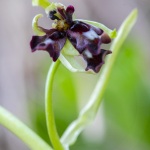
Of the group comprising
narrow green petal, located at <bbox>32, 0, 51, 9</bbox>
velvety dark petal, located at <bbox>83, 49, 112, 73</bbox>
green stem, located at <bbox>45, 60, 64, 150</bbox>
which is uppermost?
narrow green petal, located at <bbox>32, 0, 51, 9</bbox>

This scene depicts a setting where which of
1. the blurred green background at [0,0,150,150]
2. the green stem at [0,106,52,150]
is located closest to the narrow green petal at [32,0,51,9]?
the green stem at [0,106,52,150]

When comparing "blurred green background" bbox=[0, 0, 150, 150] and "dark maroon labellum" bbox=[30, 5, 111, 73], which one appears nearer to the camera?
"dark maroon labellum" bbox=[30, 5, 111, 73]

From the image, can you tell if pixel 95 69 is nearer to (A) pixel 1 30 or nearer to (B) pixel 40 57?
(B) pixel 40 57

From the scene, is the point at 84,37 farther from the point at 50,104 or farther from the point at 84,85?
the point at 84,85

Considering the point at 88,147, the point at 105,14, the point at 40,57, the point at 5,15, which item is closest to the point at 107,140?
the point at 88,147

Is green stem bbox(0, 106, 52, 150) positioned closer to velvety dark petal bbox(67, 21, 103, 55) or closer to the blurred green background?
velvety dark petal bbox(67, 21, 103, 55)

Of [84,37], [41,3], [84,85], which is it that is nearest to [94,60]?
[84,37]
